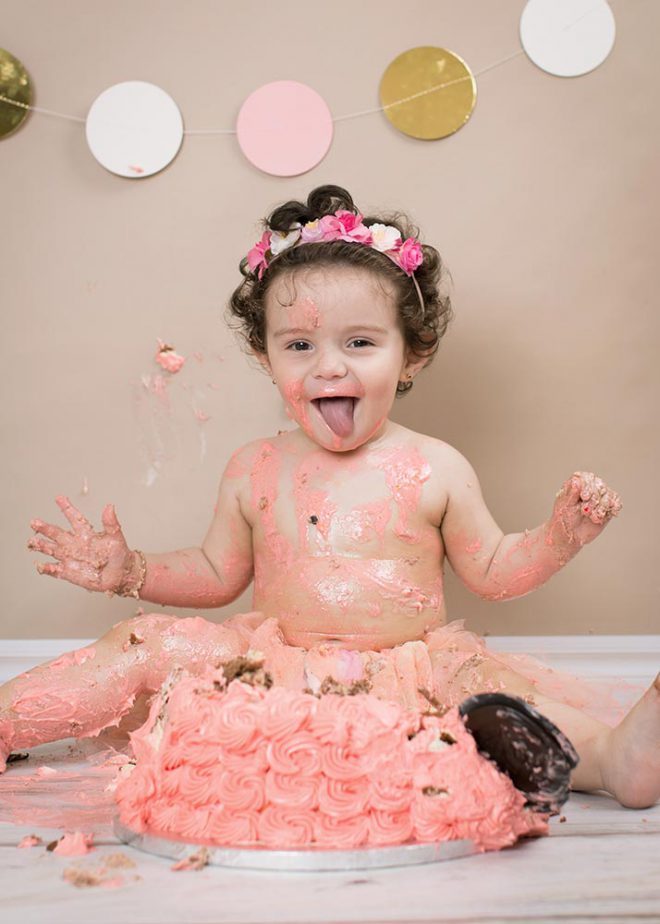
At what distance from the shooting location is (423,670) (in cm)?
127

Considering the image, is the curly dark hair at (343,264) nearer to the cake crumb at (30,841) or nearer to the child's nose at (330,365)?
the child's nose at (330,365)

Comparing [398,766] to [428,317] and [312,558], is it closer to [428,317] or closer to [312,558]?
[312,558]

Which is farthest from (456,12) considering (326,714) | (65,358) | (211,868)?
(211,868)

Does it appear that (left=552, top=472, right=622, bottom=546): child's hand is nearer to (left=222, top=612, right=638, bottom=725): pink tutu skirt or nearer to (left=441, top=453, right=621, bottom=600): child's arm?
(left=441, top=453, right=621, bottom=600): child's arm

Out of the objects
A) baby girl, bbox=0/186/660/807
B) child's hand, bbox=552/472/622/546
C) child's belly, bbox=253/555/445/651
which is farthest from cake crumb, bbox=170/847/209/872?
child's hand, bbox=552/472/622/546

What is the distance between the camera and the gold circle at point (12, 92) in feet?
5.77

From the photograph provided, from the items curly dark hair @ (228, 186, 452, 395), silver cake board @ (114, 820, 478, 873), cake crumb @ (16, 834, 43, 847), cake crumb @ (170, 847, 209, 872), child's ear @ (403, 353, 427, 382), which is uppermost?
curly dark hair @ (228, 186, 452, 395)

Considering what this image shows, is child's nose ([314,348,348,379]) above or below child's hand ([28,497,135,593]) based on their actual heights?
above

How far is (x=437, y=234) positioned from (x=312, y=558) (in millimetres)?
685

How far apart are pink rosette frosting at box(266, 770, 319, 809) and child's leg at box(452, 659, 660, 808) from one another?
0.34 metres

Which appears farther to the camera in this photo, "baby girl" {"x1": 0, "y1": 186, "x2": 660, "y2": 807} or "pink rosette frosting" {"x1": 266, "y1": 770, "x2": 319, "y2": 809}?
"baby girl" {"x1": 0, "y1": 186, "x2": 660, "y2": 807}

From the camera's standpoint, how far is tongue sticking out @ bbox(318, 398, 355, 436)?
1383 millimetres

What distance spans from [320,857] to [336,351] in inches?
27.7

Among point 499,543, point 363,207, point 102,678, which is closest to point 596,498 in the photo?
point 499,543
